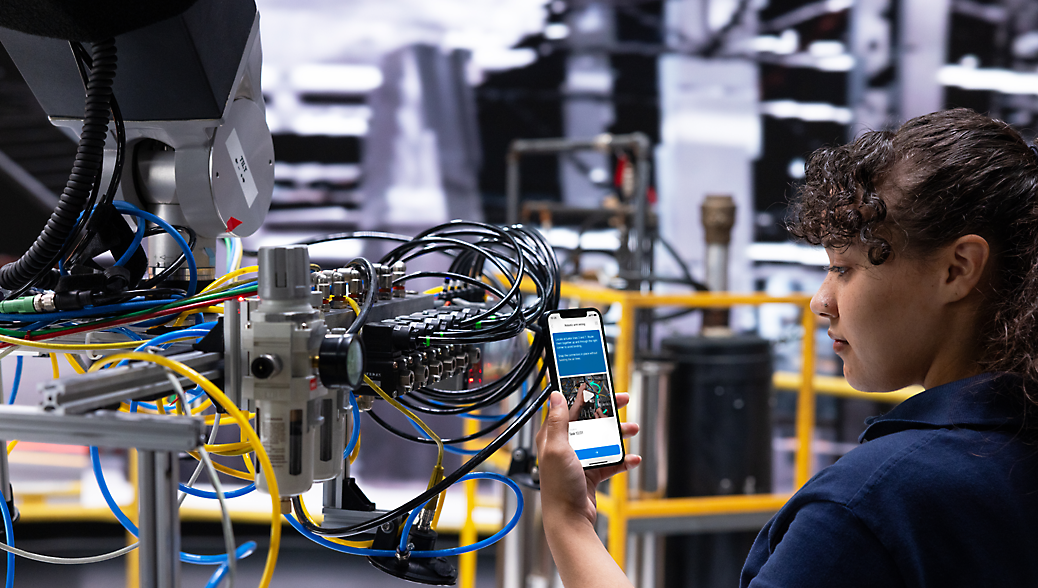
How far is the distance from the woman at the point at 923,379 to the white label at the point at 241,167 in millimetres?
459

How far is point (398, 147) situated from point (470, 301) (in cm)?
262

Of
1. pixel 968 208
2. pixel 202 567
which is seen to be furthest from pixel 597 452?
pixel 202 567

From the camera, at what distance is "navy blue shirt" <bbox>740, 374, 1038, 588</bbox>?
594mm

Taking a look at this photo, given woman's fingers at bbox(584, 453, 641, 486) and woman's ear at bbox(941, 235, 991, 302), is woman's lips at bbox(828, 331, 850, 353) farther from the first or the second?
woman's fingers at bbox(584, 453, 641, 486)

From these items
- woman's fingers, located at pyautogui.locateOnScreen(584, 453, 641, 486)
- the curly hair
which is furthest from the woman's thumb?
the curly hair

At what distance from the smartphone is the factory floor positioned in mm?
2468

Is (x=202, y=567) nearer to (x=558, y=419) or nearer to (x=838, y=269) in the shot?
(x=558, y=419)

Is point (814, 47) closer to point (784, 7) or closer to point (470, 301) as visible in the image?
point (784, 7)

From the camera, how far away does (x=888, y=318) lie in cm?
69

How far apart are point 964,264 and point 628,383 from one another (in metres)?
1.58

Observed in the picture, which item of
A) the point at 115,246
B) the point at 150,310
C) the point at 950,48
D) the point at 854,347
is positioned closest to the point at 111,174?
the point at 115,246

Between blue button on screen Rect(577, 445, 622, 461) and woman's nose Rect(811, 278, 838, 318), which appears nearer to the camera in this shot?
woman's nose Rect(811, 278, 838, 318)

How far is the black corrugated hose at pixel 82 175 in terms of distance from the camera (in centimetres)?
70

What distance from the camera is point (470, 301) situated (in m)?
1.06
